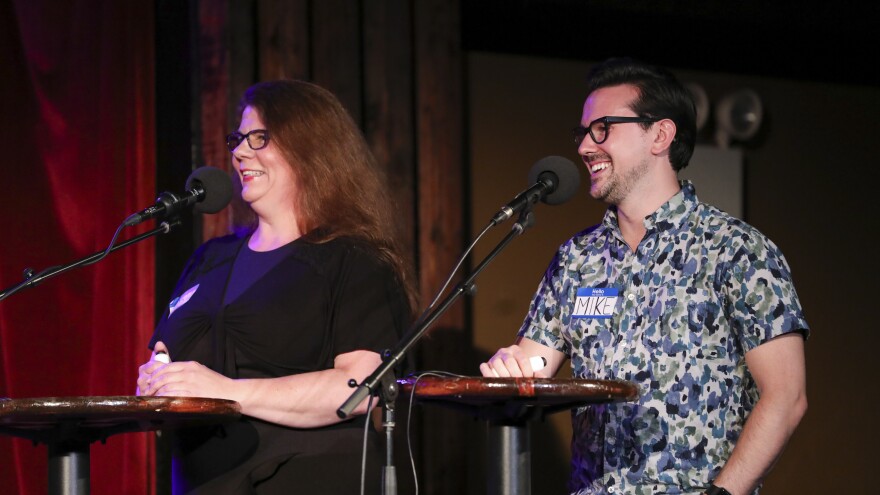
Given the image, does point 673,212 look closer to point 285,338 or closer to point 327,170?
point 327,170

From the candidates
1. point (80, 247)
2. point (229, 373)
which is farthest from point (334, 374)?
point (80, 247)

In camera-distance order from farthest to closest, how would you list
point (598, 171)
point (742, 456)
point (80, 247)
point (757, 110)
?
point (757, 110) → point (80, 247) → point (598, 171) → point (742, 456)

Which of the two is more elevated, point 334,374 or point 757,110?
point 757,110

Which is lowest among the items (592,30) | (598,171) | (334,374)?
(334,374)

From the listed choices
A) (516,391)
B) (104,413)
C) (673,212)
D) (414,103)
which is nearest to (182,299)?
(104,413)

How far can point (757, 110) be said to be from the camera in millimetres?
6477

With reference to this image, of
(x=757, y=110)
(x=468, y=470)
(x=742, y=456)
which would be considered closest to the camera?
(x=742, y=456)

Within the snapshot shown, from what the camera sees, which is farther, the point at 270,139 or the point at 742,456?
the point at 270,139

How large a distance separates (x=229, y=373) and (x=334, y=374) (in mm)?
314

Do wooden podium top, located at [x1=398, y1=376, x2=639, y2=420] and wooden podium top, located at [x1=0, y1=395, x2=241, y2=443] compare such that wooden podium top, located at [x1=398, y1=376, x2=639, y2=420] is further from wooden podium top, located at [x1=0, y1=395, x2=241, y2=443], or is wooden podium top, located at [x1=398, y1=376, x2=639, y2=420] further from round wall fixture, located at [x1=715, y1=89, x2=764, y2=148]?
round wall fixture, located at [x1=715, y1=89, x2=764, y2=148]

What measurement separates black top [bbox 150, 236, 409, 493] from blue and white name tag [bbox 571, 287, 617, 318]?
1.84 ft

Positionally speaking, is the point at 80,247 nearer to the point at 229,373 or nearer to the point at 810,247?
the point at 229,373

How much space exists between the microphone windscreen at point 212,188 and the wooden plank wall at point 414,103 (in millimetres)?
1823

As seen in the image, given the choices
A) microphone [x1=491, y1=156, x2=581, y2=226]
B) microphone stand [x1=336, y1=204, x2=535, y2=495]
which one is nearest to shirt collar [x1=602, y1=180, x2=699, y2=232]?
microphone [x1=491, y1=156, x2=581, y2=226]
